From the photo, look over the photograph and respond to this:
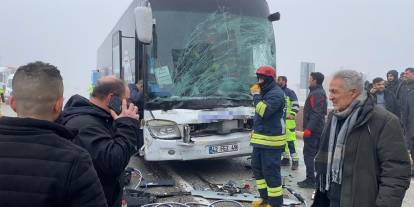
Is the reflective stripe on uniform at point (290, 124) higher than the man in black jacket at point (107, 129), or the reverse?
the man in black jacket at point (107, 129)

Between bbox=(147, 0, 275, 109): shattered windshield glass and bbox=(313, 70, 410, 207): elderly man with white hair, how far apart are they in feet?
12.1

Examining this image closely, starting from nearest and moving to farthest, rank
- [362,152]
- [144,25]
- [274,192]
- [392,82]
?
1. [362,152]
2. [274,192]
3. [144,25]
4. [392,82]

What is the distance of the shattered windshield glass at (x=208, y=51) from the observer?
20.3ft

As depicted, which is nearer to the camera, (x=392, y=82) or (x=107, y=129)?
(x=107, y=129)

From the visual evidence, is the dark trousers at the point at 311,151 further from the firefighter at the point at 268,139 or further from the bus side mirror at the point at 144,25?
the bus side mirror at the point at 144,25

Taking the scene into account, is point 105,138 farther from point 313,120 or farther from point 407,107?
point 407,107

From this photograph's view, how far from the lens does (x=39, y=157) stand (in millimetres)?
1433

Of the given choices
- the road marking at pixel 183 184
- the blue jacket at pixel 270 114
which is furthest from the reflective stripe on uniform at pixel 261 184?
the road marking at pixel 183 184

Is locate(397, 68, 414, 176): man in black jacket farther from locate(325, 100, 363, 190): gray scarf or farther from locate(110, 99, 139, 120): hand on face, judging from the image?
locate(110, 99, 139, 120): hand on face

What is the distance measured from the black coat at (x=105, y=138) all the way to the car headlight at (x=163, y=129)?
3.40m

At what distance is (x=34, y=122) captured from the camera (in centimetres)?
148

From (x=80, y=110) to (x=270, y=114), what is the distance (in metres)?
2.85

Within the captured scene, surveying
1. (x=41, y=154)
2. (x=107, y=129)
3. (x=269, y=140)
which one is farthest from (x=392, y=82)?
(x=41, y=154)

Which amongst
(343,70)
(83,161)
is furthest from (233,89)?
(83,161)
